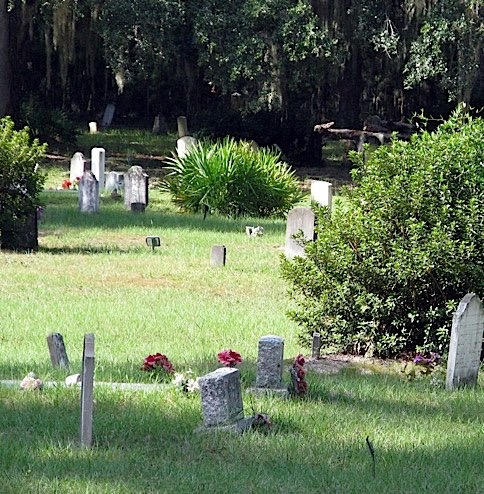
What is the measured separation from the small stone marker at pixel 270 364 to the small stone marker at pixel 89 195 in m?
15.4

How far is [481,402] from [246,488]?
315cm

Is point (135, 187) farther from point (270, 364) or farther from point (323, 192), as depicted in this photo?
point (270, 364)

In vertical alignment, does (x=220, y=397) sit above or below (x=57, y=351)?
above

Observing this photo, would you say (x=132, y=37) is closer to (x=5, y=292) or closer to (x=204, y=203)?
(x=204, y=203)

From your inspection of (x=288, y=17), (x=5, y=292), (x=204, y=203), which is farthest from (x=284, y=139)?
(x=5, y=292)

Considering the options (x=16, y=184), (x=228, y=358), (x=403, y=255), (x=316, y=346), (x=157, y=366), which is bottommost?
(x=316, y=346)

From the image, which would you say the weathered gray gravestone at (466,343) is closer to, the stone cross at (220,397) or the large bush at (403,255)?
the large bush at (403,255)

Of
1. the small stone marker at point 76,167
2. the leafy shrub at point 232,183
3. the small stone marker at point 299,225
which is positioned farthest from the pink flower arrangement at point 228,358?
the small stone marker at point 76,167

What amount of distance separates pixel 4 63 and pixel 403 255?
2461 centimetres

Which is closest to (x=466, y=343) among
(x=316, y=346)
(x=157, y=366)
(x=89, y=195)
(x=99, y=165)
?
(x=316, y=346)

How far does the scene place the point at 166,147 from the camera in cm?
4359

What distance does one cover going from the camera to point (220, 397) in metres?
6.80

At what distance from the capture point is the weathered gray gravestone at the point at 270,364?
7.82 metres

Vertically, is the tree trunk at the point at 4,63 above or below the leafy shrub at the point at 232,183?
above
